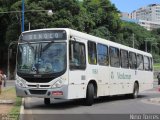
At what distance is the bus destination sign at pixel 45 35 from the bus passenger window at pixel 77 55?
1.64 ft

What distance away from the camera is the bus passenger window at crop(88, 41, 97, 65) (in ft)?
63.9

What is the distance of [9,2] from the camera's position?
71.5 meters

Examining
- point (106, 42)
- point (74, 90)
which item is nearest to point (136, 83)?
point (106, 42)

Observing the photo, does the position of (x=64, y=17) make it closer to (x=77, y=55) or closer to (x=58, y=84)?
(x=77, y=55)

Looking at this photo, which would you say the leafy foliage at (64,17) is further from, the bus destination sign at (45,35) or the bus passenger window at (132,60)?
the bus destination sign at (45,35)

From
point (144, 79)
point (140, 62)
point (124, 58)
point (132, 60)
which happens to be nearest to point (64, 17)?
point (144, 79)

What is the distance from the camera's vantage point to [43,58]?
1769 centimetres

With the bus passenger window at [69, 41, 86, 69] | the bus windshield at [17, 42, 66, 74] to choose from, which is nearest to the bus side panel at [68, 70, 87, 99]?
the bus passenger window at [69, 41, 86, 69]

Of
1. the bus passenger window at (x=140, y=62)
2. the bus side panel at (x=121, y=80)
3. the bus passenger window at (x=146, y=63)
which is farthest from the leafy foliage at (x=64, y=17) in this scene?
the bus side panel at (x=121, y=80)

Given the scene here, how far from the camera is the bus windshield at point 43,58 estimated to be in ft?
57.2

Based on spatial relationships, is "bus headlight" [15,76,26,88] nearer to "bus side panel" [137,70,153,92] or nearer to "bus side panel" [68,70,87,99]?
"bus side panel" [68,70,87,99]

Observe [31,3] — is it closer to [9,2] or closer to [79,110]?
[9,2]

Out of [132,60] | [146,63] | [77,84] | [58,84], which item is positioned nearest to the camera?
[58,84]

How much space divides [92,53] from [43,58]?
9.32 feet
